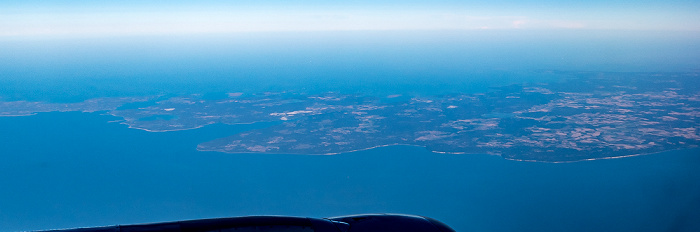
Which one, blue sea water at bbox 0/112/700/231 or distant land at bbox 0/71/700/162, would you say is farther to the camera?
distant land at bbox 0/71/700/162

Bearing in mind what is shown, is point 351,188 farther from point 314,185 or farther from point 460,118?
point 460,118

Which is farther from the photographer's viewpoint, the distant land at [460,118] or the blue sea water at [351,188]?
the distant land at [460,118]

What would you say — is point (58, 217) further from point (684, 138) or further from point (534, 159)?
point (684, 138)

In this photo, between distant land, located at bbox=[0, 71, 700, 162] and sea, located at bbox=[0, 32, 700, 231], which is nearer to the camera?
sea, located at bbox=[0, 32, 700, 231]

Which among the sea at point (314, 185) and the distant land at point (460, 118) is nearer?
the sea at point (314, 185)
